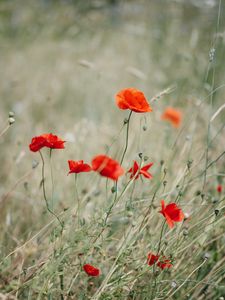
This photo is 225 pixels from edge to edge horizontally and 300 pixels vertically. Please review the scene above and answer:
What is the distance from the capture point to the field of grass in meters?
1.22

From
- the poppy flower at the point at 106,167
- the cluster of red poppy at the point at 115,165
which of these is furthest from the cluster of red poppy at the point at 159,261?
the poppy flower at the point at 106,167

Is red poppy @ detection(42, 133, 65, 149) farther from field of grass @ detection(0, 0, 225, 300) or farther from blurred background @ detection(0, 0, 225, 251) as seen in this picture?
blurred background @ detection(0, 0, 225, 251)

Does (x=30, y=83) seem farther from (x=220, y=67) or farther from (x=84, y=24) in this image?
(x=220, y=67)

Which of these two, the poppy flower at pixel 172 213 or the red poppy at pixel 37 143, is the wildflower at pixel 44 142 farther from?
the poppy flower at pixel 172 213

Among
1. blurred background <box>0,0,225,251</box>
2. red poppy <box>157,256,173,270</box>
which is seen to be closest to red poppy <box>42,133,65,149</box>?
red poppy <box>157,256,173,270</box>

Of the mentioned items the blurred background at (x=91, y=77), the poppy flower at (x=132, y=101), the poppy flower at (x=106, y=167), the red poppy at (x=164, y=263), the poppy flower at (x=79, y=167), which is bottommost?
the blurred background at (x=91, y=77)

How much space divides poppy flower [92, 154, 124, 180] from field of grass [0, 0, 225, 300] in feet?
0.30

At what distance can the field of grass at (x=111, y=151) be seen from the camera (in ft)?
4.00

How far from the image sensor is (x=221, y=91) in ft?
9.02

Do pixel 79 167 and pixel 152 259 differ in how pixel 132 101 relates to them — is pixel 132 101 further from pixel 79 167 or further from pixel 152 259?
pixel 152 259

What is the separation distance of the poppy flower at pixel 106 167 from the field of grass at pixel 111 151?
91mm

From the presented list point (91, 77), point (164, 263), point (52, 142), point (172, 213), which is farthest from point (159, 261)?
point (91, 77)

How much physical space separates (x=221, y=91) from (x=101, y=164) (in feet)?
6.28

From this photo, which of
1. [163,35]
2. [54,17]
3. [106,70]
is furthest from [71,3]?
[163,35]
